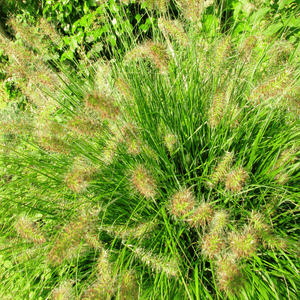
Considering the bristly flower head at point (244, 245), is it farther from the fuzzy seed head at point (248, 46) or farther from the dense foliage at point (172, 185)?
the fuzzy seed head at point (248, 46)

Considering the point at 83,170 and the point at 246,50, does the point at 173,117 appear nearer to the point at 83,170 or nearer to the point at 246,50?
the point at 246,50

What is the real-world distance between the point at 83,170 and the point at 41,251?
0.84 m

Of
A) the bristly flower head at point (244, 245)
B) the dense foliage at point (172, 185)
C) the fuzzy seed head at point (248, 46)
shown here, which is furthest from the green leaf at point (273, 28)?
the bristly flower head at point (244, 245)

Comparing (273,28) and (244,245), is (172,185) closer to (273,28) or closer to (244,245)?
(244,245)

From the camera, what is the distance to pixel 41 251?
1.85 m

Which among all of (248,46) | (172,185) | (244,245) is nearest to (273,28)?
(248,46)

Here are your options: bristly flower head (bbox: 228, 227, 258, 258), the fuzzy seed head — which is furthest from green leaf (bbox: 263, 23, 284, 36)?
bristly flower head (bbox: 228, 227, 258, 258)

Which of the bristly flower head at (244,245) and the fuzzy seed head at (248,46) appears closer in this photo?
the bristly flower head at (244,245)

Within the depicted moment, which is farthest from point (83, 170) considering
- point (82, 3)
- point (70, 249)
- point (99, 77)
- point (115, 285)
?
point (82, 3)

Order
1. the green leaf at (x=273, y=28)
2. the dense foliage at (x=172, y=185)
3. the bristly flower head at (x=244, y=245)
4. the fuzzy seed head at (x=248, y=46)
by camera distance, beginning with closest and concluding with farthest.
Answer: the bristly flower head at (x=244, y=245), the dense foliage at (x=172, y=185), the fuzzy seed head at (x=248, y=46), the green leaf at (x=273, y=28)

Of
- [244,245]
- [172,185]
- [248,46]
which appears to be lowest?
Answer: [172,185]

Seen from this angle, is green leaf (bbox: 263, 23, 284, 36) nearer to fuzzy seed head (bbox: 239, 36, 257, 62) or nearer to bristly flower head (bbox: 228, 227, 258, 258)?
fuzzy seed head (bbox: 239, 36, 257, 62)

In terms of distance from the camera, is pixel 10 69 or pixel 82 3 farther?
pixel 82 3

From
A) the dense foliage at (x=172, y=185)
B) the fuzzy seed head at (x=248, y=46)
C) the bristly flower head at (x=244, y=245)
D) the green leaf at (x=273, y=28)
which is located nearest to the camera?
the bristly flower head at (x=244, y=245)
